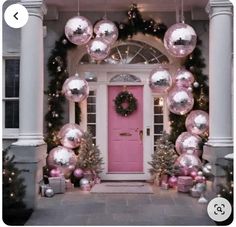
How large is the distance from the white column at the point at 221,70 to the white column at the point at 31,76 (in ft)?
7.79

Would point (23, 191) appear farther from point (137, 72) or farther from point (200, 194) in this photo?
point (137, 72)

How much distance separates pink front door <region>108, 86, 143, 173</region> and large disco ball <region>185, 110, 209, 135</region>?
1195mm

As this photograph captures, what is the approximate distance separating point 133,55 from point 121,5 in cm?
95

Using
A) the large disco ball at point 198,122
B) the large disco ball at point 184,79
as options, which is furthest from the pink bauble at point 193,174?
the large disco ball at point 184,79

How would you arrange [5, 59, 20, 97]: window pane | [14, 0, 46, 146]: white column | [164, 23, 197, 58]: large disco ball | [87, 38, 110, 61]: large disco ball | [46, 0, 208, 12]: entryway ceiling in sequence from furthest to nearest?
1. [5, 59, 20, 97]: window pane
2. [46, 0, 208, 12]: entryway ceiling
3. [87, 38, 110, 61]: large disco ball
4. [164, 23, 197, 58]: large disco ball
5. [14, 0, 46, 146]: white column

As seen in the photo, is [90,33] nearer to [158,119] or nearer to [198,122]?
[198,122]

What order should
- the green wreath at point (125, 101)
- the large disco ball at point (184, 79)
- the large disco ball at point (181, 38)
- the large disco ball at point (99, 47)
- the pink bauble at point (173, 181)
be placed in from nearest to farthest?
the large disco ball at point (181, 38)
the large disco ball at point (99, 47)
the pink bauble at point (173, 181)
the large disco ball at point (184, 79)
the green wreath at point (125, 101)

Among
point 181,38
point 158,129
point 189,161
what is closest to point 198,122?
point 189,161

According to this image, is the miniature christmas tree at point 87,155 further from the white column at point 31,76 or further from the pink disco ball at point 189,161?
the pink disco ball at point 189,161

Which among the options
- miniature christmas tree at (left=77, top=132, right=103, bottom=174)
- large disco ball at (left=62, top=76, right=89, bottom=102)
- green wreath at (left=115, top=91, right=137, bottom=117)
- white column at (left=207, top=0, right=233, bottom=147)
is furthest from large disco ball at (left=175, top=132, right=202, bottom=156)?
large disco ball at (left=62, top=76, right=89, bottom=102)

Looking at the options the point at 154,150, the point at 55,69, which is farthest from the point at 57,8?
the point at 154,150

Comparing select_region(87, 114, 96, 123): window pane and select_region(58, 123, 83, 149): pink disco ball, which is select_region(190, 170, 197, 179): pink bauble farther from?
select_region(87, 114, 96, 123): window pane

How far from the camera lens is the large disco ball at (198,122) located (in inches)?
256

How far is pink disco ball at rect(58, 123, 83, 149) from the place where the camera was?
662 centimetres
